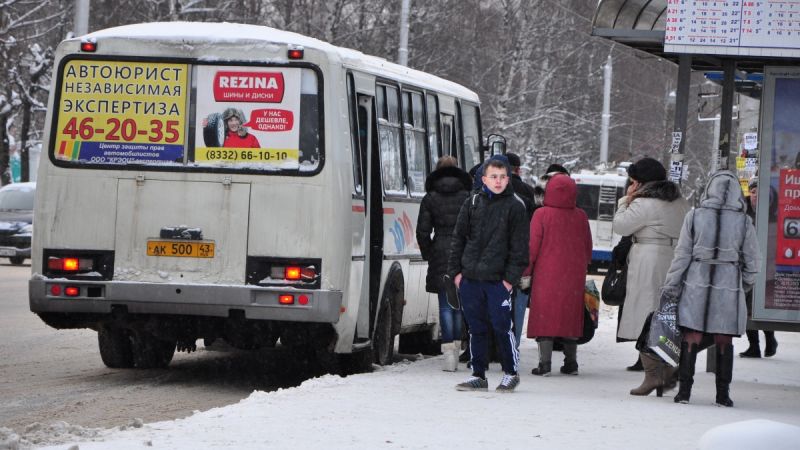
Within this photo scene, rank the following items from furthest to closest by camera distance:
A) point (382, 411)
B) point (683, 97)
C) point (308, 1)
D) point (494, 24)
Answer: point (494, 24) → point (308, 1) → point (683, 97) → point (382, 411)

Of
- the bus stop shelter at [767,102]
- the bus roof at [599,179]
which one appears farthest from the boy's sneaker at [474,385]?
the bus roof at [599,179]

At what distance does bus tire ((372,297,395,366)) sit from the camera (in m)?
14.0

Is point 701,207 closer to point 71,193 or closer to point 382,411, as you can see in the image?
point 382,411

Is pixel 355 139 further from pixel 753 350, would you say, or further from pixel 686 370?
pixel 753 350

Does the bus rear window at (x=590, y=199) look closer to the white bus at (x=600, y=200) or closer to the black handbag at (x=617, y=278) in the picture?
the white bus at (x=600, y=200)

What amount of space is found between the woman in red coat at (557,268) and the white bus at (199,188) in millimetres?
1762

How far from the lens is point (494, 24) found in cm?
5569

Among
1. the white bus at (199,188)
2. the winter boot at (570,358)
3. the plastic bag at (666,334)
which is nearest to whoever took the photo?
the plastic bag at (666,334)

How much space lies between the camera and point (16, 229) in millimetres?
32094

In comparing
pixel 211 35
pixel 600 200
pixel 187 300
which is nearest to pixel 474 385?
pixel 187 300

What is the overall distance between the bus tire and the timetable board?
10.5 ft

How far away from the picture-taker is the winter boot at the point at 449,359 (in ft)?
44.9

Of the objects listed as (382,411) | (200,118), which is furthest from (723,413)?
(200,118)

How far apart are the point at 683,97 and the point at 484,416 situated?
188 inches
